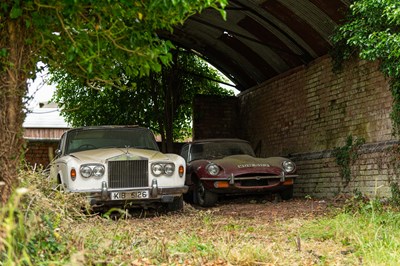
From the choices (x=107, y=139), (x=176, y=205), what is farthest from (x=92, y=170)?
(x=176, y=205)

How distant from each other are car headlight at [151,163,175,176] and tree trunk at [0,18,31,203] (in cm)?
425

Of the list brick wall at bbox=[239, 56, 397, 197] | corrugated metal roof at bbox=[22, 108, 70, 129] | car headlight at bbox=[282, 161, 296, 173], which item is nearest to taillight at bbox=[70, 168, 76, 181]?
car headlight at bbox=[282, 161, 296, 173]

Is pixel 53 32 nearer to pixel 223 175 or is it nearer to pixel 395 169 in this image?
pixel 223 175

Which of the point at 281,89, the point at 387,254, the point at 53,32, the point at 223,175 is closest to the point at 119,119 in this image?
the point at 281,89

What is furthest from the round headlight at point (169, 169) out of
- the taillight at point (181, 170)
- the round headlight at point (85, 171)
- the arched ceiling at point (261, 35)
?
the arched ceiling at point (261, 35)

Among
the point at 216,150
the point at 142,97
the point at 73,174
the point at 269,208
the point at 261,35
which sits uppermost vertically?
the point at 261,35

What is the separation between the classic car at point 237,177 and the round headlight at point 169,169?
1528mm

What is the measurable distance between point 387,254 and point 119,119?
1356 cm

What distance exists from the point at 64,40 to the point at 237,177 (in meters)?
6.12

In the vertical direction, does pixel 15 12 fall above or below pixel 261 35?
below

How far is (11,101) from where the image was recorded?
189 inches

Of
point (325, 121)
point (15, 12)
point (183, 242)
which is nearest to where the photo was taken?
point (15, 12)

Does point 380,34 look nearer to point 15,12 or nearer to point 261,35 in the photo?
point 15,12

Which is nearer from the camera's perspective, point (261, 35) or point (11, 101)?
point (11, 101)
